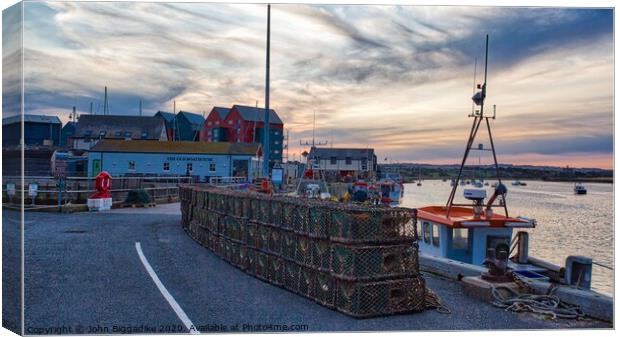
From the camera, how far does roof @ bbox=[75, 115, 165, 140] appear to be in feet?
170

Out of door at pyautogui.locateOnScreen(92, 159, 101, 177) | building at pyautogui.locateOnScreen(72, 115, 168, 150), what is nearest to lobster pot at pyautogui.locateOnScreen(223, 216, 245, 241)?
door at pyautogui.locateOnScreen(92, 159, 101, 177)

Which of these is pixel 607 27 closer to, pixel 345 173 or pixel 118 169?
pixel 118 169

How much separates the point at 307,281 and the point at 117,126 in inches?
1893

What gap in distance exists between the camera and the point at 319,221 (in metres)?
9.48

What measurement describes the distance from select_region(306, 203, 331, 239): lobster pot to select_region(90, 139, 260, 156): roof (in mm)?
33196

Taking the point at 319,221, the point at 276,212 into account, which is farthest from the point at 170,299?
the point at 319,221

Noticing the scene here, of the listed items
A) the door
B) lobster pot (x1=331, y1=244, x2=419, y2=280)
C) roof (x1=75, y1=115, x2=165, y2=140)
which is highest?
roof (x1=75, y1=115, x2=165, y2=140)

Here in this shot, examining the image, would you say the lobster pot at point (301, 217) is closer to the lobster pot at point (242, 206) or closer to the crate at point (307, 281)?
the crate at point (307, 281)

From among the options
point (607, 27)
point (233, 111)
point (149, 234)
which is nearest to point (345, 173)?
point (233, 111)

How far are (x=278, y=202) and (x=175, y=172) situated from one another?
33.3 meters

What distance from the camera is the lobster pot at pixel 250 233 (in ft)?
38.0

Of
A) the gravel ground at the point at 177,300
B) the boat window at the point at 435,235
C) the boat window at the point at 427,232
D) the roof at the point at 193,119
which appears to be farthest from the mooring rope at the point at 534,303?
the roof at the point at 193,119

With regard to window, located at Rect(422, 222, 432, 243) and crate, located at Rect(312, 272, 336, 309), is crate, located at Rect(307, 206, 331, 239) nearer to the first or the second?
crate, located at Rect(312, 272, 336, 309)

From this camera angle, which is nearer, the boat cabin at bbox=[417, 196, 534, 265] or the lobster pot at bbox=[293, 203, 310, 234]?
the lobster pot at bbox=[293, 203, 310, 234]
